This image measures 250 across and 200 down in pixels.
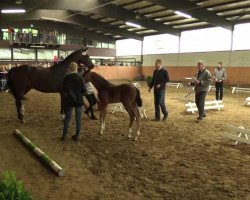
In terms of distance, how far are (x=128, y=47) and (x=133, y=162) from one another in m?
35.6

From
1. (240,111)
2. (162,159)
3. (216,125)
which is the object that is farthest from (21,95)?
(240,111)

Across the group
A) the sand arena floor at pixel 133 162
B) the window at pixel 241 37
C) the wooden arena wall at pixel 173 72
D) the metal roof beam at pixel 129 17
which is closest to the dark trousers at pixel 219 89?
the sand arena floor at pixel 133 162

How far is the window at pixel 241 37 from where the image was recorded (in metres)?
24.1

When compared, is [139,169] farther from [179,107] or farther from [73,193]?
[179,107]

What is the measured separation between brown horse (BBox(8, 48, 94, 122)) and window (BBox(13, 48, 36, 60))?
82.6ft

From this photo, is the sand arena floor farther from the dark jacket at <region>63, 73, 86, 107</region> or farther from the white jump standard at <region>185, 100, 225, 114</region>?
the white jump standard at <region>185, 100, 225, 114</region>

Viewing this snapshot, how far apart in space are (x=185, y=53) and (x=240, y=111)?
19.6m

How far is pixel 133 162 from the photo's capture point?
5250mm

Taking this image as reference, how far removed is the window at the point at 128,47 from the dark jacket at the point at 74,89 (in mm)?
31804

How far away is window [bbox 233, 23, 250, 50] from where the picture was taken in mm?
24078

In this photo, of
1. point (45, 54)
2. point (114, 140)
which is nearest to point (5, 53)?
point (45, 54)

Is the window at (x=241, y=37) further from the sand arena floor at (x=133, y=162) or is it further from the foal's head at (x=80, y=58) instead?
the foal's head at (x=80, y=58)

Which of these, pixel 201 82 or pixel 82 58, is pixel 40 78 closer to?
pixel 82 58

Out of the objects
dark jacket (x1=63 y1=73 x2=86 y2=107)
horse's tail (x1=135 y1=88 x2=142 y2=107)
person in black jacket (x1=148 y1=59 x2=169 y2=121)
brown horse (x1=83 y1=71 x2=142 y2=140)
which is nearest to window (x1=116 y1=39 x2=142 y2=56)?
person in black jacket (x1=148 y1=59 x2=169 y2=121)
